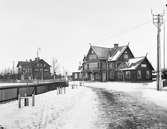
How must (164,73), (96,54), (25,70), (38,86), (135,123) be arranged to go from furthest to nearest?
(25,70)
(96,54)
(164,73)
(38,86)
(135,123)

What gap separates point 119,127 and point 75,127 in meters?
1.80

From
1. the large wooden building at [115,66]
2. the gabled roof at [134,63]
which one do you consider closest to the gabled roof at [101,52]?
the large wooden building at [115,66]

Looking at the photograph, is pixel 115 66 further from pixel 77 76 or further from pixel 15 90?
pixel 15 90

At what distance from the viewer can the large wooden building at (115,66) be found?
52347 millimetres

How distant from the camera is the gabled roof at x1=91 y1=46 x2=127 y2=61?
58713 mm

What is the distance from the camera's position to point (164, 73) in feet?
126

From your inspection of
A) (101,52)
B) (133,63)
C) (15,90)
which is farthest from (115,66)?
(15,90)

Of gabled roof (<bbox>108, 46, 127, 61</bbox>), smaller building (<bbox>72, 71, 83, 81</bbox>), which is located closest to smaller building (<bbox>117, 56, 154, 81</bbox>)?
gabled roof (<bbox>108, 46, 127, 61</bbox>)

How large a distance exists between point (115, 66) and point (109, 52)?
8227 mm

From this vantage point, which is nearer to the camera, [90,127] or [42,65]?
[90,127]

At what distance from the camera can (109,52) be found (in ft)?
211

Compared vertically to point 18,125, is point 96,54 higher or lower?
higher

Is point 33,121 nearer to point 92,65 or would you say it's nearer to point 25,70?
point 92,65

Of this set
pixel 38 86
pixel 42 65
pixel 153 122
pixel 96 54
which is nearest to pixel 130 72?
pixel 96 54
